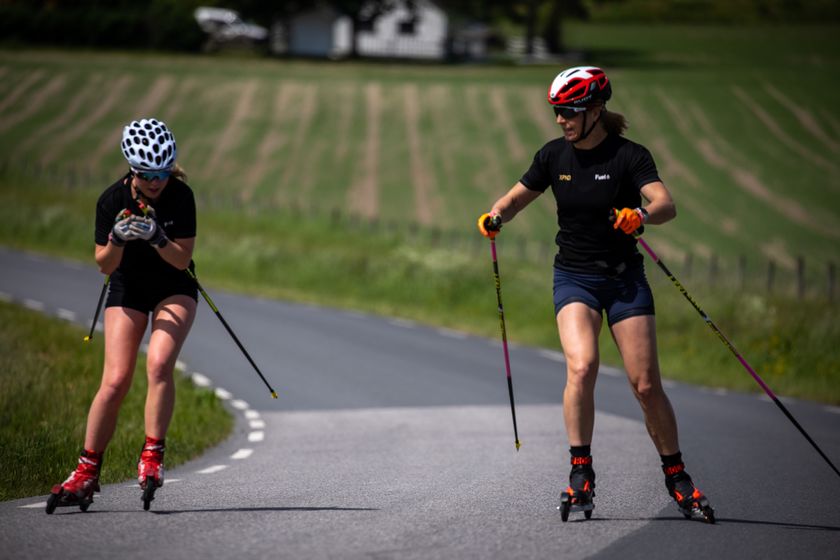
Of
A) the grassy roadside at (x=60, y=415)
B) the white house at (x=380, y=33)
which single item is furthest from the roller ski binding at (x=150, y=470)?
the white house at (x=380, y=33)

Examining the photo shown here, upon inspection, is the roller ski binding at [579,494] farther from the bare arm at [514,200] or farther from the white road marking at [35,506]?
the white road marking at [35,506]

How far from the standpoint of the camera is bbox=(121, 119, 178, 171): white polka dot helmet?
7555 millimetres

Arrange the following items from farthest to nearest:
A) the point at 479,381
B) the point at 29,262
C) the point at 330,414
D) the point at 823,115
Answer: the point at 823,115
the point at 29,262
the point at 479,381
the point at 330,414

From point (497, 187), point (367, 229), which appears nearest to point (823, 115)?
point (497, 187)

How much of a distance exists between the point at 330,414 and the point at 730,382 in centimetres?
663

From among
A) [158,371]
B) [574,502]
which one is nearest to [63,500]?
[158,371]

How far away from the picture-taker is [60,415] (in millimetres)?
12219

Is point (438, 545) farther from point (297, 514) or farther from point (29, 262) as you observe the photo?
point (29, 262)

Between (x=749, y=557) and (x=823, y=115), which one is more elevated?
(x=749, y=557)

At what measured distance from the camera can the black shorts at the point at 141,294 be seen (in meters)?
7.83

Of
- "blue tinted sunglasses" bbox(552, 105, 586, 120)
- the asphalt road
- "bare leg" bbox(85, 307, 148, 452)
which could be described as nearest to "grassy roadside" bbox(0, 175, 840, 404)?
the asphalt road

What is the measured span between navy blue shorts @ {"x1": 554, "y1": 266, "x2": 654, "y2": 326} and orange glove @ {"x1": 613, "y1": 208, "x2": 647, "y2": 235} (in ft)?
1.48

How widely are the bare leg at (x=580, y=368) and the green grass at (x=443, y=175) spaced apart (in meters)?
10.2

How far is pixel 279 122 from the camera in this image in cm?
6450
